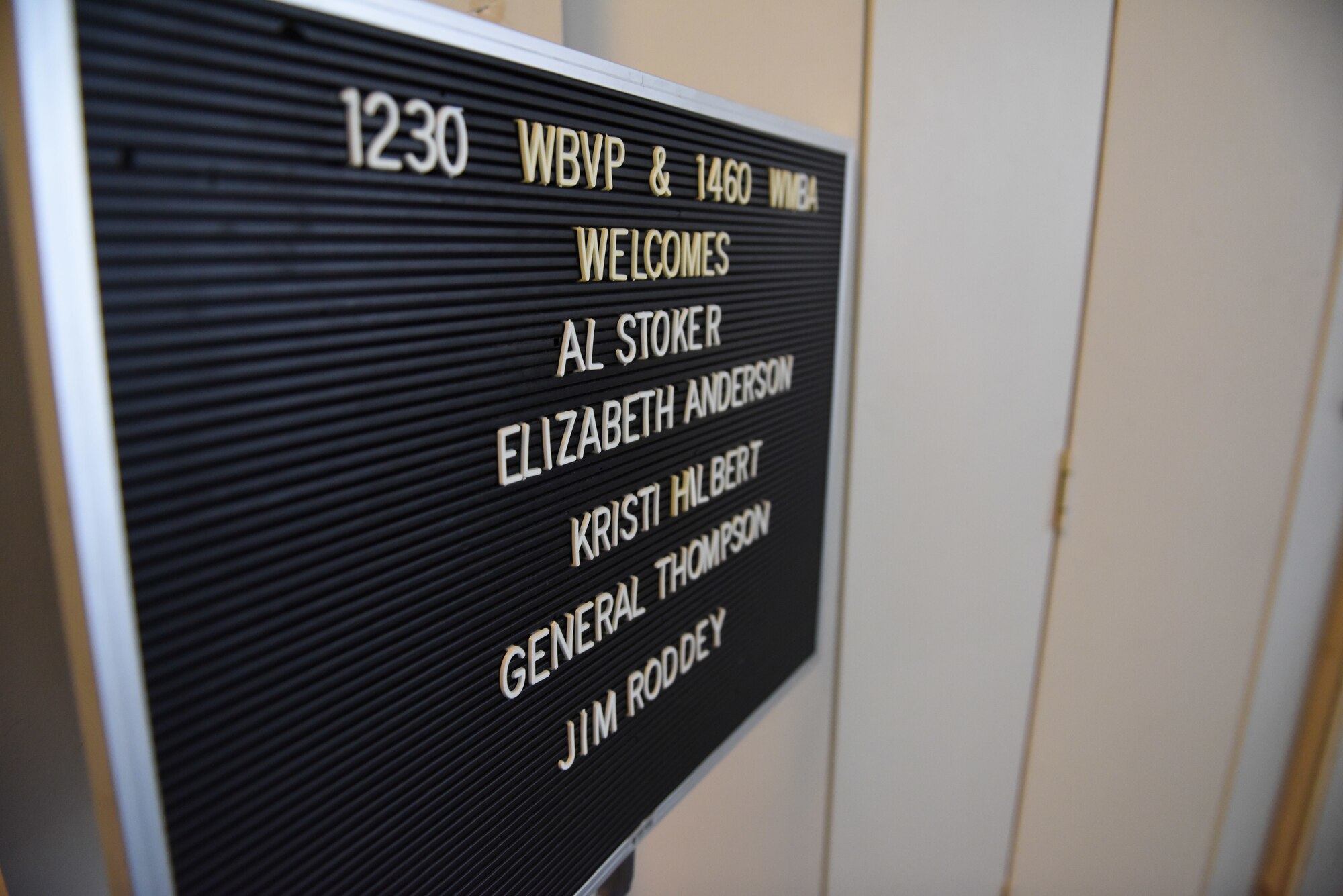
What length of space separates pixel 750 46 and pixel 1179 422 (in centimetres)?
101

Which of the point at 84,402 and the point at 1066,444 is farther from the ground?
the point at 84,402

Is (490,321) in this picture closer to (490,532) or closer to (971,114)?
(490,532)

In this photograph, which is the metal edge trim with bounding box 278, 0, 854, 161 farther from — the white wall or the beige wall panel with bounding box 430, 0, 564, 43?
the white wall

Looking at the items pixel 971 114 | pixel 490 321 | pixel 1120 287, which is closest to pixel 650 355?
pixel 490 321

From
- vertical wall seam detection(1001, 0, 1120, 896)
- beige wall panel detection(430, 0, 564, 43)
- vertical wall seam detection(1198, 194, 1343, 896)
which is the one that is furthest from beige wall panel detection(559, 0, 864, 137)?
vertical wall seam detection(1198, 194, 1343, 896)

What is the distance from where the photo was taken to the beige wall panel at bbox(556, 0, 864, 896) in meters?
1.24

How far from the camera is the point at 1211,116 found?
48.3 inches

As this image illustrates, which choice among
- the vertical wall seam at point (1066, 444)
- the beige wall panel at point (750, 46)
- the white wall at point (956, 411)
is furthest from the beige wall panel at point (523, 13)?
the vertical wall seam at point (1066, 444)

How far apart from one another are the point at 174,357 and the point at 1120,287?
1.44 m

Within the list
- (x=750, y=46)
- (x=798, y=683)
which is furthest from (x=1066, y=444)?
(x=750, y=46)

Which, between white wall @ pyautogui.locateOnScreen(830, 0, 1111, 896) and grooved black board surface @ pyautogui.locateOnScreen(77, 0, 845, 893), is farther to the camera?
white wall @ pyautogui.locateOnScreen(830, 0, 1111, 896)

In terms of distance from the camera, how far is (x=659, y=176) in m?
0.70

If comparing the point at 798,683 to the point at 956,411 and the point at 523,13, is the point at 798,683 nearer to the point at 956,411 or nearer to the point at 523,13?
the point at 956,411

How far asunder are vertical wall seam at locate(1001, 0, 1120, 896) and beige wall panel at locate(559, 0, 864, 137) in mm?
424
